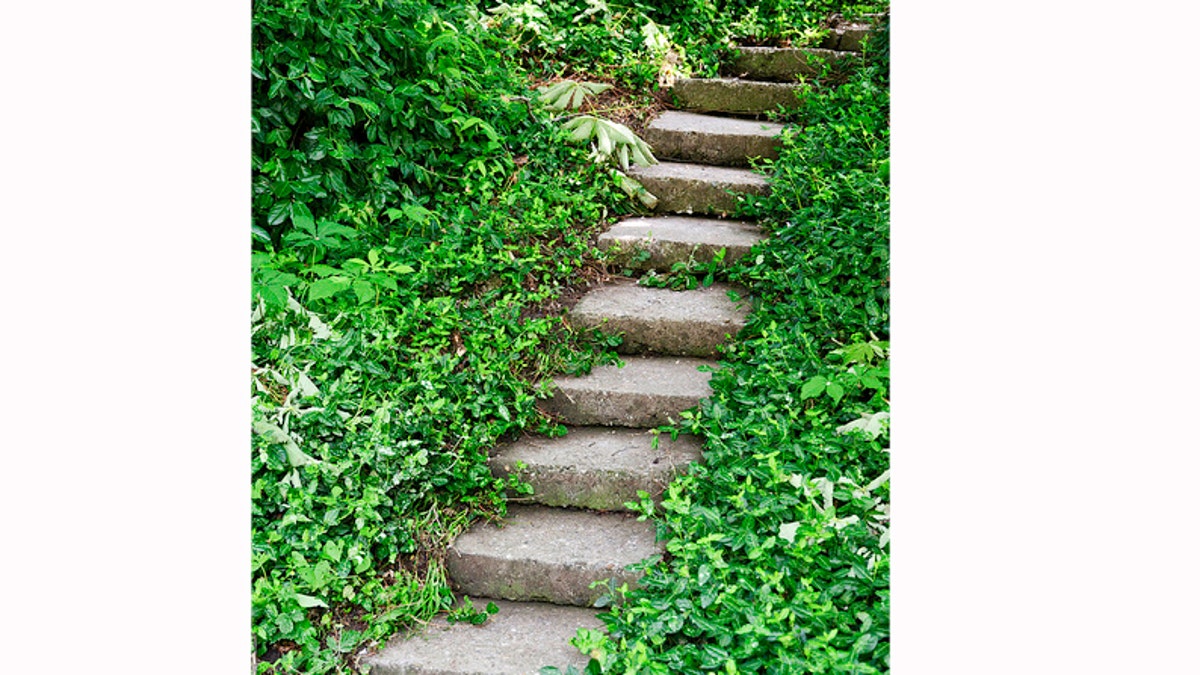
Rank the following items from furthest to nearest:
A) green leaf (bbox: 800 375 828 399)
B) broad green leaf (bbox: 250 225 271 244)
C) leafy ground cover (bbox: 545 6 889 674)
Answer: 1. broad green leaf (bbox: 250 225 271 244)
2. green leaf (bbox: 800 375 828 399)
3. leafy ground cover (bbox: 545 6 889 674)

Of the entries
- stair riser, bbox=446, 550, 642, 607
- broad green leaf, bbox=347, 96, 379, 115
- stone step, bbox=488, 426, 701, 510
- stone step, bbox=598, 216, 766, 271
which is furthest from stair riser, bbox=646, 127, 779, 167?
stair riser, bbox=446, 550, 642, 607

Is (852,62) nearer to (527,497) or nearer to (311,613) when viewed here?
(527,497)

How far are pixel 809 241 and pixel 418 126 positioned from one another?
1762 millimetres

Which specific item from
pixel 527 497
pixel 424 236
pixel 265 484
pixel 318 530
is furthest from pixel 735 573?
pixel 424 236

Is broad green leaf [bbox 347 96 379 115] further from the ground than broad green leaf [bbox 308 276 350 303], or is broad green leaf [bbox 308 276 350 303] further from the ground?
broad green leaf [bbox 347 96 379 115]

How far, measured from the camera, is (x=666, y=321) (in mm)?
3539

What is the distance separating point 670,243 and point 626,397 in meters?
1.01

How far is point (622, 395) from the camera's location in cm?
322

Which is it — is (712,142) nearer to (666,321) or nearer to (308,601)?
(666,321)

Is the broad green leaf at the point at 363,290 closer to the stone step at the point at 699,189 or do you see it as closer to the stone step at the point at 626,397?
the stone step at the point at 626,397

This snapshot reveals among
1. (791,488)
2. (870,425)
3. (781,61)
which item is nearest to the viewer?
(791,488)

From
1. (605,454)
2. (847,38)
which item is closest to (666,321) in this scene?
(605,454)

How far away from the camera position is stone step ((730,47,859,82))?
5.33 metres

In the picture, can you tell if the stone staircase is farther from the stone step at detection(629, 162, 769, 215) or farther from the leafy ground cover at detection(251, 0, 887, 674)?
the leafy ground cover at detection(251, 0, 887, 674)
